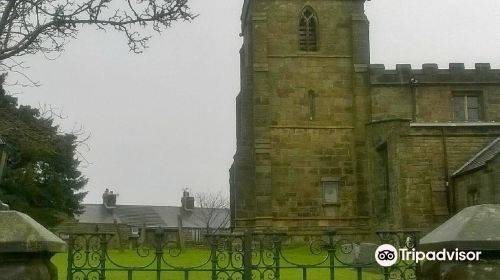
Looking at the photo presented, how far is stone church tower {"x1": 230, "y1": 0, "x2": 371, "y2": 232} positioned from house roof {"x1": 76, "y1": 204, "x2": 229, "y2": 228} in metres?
44.2

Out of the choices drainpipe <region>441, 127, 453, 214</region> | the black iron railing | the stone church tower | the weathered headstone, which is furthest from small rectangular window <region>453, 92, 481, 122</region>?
the weathered headstone

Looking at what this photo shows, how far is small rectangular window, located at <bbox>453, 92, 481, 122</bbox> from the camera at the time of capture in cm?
3005

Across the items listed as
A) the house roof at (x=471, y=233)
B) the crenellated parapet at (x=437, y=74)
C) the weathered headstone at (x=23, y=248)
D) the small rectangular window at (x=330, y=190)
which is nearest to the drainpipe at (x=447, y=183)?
the small rectangular window at (x=330, y=190)

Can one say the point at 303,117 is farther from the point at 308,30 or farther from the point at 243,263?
the point at 243,263

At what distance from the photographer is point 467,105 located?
30141 millimetres

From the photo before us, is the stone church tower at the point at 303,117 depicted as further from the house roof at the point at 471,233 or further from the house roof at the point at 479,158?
the house roof at the point at 471,233

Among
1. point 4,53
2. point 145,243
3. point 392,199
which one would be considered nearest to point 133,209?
point 145,243

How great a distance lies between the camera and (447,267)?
5168 millimetres

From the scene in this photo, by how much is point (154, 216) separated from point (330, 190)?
5116 centimetres

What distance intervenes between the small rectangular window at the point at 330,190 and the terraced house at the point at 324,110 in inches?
→ 1.6

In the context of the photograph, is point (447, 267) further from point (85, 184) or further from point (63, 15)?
point (85, 184)

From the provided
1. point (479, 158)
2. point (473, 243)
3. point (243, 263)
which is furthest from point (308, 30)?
point (473, 243)

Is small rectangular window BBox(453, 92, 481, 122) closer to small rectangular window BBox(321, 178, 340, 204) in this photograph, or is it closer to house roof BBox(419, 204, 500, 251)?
small rectangular window BBox(321, 178, 340, 204)

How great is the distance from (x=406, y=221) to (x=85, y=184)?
2461cm
